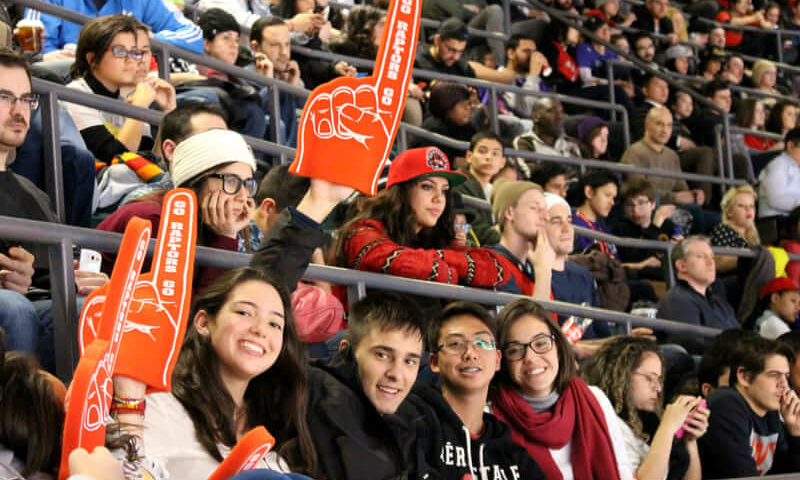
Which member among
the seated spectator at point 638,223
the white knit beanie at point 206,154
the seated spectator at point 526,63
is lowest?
the white knit beanie at point 206,154

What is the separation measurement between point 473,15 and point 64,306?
25.4ft

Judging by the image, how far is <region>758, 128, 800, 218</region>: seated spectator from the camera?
8.86m

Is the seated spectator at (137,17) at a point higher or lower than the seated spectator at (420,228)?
higher

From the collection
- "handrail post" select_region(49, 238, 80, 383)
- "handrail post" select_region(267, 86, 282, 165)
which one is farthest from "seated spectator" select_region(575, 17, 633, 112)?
"handrail post" select_region(49, 238, 80, 383)

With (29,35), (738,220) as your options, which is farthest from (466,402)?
(738,220)

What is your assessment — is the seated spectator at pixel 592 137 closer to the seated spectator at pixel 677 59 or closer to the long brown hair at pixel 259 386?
the seated spectator at pixel 677 59

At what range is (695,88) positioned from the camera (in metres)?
11.4

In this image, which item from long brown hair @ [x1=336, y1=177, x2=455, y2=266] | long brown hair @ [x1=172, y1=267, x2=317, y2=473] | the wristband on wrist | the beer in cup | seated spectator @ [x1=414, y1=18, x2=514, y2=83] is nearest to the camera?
the wristband on wrist

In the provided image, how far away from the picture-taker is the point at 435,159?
14.7ft

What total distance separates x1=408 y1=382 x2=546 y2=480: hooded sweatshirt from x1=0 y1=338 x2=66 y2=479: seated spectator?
1260 mm

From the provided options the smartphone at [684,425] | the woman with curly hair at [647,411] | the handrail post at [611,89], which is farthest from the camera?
the handrail post at [611,89]

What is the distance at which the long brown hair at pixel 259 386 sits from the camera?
2809 millimetres

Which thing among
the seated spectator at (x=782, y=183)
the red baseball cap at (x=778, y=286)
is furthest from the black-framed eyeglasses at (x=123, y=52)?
the seated spectator at (x=782, y=183)

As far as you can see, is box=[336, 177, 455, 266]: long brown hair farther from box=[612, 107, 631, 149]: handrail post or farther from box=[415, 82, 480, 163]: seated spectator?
box=[612, 107, 631, 149]: handrail post
